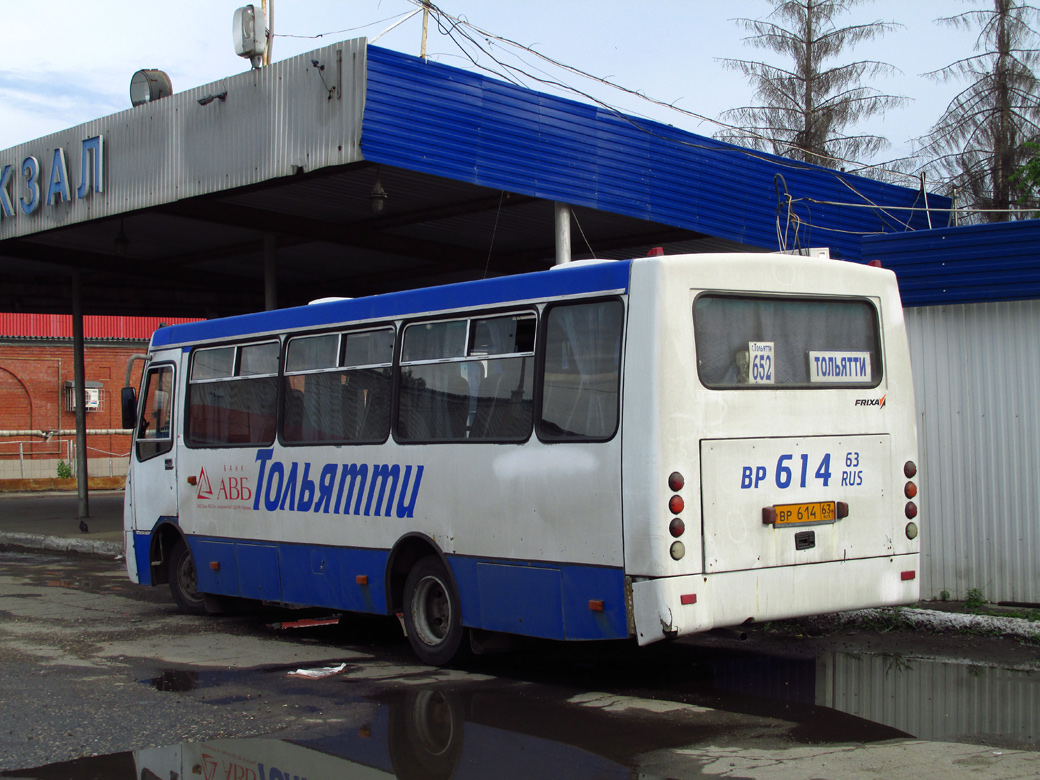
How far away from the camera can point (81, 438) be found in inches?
929

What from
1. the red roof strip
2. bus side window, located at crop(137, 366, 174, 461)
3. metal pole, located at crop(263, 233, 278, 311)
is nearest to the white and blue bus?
bus side window, located at crop(137, 366, 174, 461)

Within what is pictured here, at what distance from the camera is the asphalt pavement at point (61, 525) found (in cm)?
1917

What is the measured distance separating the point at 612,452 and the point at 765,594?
1393mm

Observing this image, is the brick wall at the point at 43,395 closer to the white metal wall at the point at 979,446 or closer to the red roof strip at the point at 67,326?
the red roof strip at the point at 67,326

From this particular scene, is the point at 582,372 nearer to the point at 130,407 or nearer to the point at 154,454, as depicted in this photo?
the point at 154,454

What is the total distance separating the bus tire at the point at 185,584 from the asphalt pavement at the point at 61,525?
658 centimetres

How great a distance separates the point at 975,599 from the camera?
10148 millimetres

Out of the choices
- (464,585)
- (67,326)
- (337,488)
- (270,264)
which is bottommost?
(464,585)

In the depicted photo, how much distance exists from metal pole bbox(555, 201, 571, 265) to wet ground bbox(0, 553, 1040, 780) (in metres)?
6.13

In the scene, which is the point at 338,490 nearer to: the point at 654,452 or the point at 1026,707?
the point at 654,452

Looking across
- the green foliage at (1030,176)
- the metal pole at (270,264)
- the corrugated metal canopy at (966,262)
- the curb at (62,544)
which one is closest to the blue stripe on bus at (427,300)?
the corrugated metal canopy at (966,262)

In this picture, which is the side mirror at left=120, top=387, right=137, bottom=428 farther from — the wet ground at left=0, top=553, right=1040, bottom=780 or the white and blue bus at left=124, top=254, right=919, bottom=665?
the white and blue bus at left=124, top=254, right=919, bottom=665

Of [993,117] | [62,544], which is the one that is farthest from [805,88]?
[62,544]

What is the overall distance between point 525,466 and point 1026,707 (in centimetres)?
358
